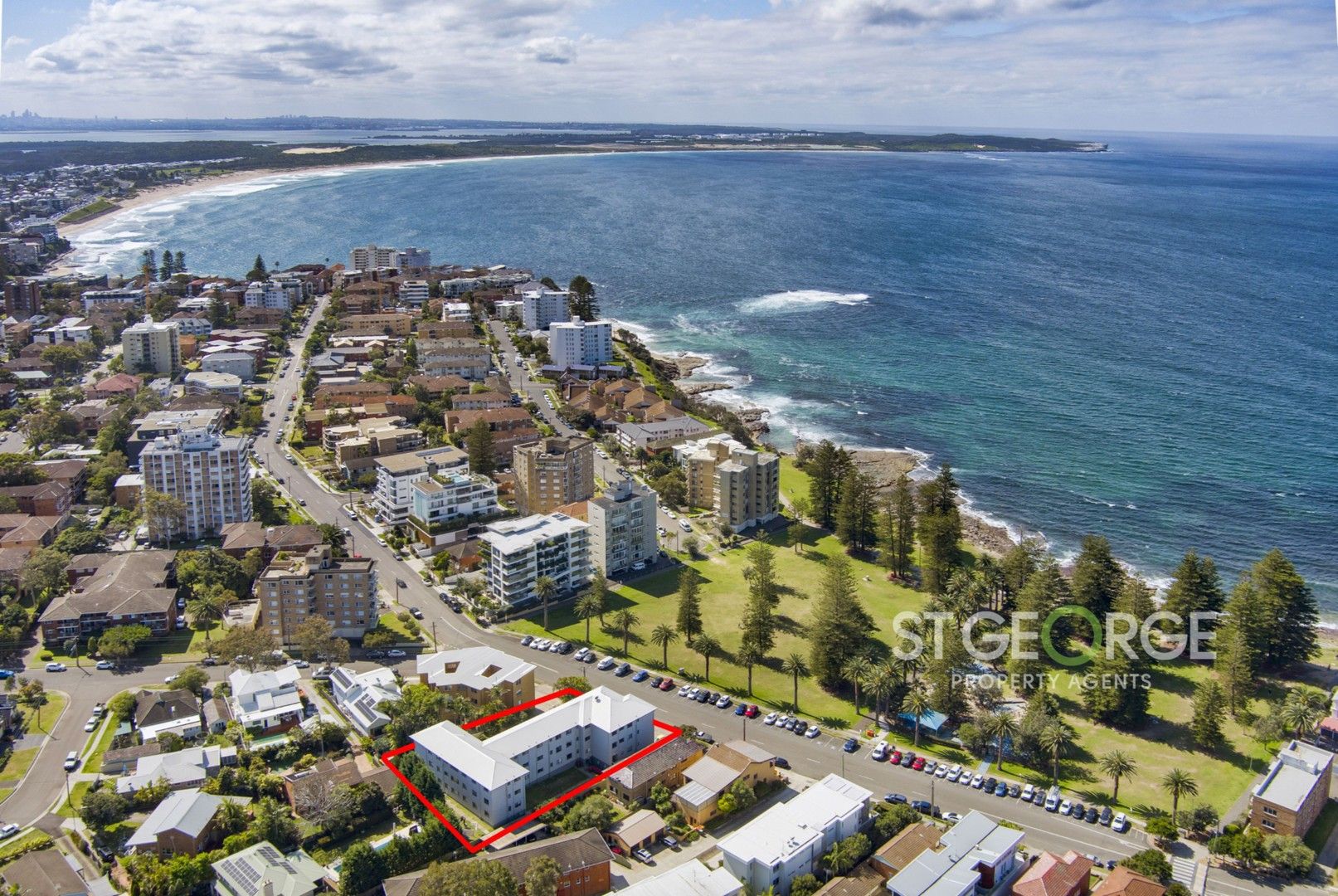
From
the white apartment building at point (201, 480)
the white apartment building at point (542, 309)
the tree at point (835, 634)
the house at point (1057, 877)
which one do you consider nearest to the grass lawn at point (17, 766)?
the white apartment building at point (201, 480)

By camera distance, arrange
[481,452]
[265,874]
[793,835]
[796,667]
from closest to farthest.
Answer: [265,874], [793,835], [796,667], [481,452]

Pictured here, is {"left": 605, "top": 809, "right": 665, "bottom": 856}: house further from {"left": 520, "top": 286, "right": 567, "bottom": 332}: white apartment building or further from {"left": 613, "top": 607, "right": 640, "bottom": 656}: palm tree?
{"left": 520, "top": 286, "right": 567, "bottom": 332}: white apartment building

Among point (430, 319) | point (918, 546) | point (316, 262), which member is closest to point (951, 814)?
point (918, 546)

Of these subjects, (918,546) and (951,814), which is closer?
(951,814)

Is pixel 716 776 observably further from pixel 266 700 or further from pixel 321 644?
pixel 321 644

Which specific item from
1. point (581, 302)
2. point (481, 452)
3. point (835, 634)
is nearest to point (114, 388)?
point (481, 452)

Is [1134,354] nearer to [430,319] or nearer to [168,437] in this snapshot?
[430,319]

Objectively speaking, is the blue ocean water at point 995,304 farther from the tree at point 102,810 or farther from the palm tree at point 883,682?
the tree at point 102,810
